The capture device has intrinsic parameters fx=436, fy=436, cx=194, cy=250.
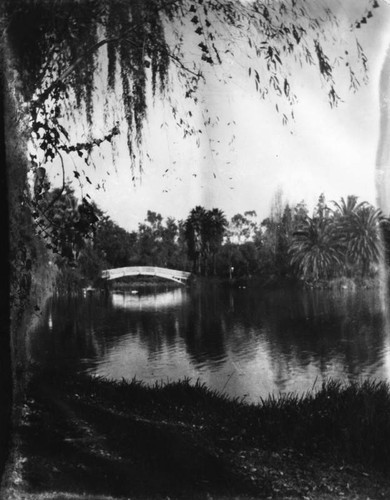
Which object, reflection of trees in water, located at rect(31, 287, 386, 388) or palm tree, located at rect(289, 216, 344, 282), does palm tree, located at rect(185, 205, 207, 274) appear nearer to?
reflection of trees in water, located at rect(31, 287, 386, 388)

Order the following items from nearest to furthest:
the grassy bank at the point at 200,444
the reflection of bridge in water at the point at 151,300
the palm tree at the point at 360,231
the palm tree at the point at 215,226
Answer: the grassy bank at the point at 200,444, the palm tree at the point at 360,231, the palm tree at the point at 215,226, the reflection of bridge in water at the point at 151,300

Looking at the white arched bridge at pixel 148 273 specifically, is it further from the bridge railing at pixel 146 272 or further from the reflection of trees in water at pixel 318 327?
the reflection of trees in water at pixel 318 327

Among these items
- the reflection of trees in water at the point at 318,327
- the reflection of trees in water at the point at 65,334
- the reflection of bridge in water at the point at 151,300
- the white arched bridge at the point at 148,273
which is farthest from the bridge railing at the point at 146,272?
the reflection of trees in water at the point at 318,327

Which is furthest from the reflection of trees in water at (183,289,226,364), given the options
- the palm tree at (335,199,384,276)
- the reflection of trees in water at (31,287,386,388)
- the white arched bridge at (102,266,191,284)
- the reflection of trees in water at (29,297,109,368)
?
the palm tree at (335,199,384,276)

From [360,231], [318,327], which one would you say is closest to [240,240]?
[360,231]

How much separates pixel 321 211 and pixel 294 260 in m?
0.33

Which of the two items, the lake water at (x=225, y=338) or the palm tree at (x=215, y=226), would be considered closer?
the palm tree at (x=215, y=226)

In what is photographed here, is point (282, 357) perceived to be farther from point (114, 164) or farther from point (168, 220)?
point (114, 164)

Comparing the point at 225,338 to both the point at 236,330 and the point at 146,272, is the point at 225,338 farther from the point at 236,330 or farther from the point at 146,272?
the point at 146,272

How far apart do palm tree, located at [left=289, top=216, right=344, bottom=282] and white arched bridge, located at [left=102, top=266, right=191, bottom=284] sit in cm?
81

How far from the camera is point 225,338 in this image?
3123 mm

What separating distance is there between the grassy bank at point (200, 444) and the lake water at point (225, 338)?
15cm

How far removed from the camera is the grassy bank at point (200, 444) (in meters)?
2.17

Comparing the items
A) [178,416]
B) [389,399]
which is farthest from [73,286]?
[389,399]
